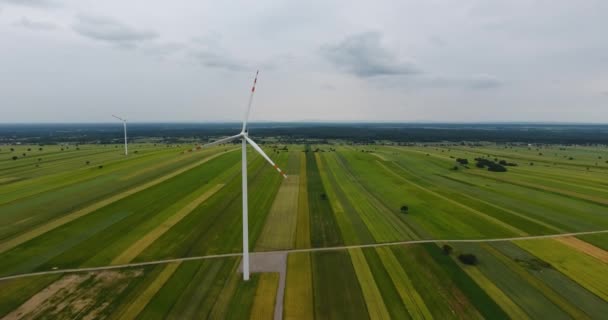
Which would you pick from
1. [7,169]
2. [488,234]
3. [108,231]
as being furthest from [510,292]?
[7,169]

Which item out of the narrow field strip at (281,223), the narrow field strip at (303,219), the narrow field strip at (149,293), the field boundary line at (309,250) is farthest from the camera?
the narrow field strip at (303,219)

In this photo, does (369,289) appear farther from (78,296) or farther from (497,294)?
(78,296)

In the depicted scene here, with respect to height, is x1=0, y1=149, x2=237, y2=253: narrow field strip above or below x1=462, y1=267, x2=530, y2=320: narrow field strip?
above

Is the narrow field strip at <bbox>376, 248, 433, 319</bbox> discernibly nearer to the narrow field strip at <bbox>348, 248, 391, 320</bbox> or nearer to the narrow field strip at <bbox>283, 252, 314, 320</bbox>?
the narrow field strip at <bbox>348, 248, 391, 320</bbox>

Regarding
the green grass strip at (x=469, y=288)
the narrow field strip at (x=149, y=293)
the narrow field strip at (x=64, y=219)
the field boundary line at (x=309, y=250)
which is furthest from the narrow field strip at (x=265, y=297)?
the narrow field strip at (x=64, y=219)

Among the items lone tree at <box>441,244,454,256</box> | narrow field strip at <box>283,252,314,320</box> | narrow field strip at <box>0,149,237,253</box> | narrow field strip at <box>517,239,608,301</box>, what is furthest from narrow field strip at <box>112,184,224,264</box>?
narrow field strip at <box>517,239,608,301</box>

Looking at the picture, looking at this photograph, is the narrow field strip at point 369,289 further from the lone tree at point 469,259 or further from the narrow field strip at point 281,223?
the lone tree at point 469,259

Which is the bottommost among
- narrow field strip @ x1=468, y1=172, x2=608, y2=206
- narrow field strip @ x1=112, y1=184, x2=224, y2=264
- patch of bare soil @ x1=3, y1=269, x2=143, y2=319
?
patch of bare soil @ x1=3, y1=269, x2=143, y2=319

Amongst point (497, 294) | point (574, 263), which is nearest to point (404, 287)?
point (497, 294)
